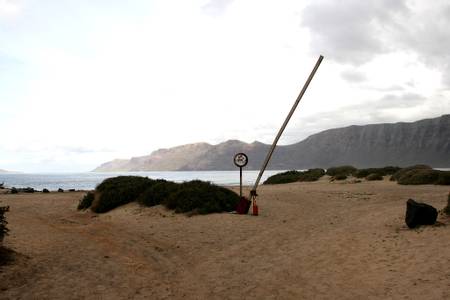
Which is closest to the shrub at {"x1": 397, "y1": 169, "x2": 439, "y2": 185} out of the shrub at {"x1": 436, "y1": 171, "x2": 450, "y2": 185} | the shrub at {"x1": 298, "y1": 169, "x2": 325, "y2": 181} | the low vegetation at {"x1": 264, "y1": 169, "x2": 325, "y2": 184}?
the shrub at {"x1": 436, "y1": 171, "x2": 450, "y2": 185}

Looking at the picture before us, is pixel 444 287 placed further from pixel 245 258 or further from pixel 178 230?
pixel 178 230

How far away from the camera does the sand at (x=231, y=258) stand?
8977mm

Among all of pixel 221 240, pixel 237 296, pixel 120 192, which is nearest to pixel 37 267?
pixel 237 296

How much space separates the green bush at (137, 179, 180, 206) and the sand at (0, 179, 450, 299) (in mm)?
1606

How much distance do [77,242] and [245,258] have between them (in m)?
4.76

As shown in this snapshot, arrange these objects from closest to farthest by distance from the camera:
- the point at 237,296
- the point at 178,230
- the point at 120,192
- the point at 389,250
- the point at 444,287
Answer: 1. the point at 444,287
2. the point at 237,296
3. the point at 389,250
4. the point at 178,230
5. the point at 120,192

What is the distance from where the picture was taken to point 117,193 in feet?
73.7

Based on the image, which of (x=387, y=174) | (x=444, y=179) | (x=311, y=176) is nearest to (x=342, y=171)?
(x=311, y=176)

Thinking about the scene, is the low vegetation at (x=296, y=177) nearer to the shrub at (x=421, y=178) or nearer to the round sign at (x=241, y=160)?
the shrub at (x=421, y=178)

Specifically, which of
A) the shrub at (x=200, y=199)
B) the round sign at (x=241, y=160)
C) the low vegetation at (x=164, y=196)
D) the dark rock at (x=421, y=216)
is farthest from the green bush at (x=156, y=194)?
the dark rock at (x=421, y=216)

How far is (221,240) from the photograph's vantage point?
1461cm

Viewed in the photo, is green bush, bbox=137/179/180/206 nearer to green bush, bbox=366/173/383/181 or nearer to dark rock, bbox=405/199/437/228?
dark rock, bbox=405/199/437/228

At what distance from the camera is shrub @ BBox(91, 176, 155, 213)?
2206cm

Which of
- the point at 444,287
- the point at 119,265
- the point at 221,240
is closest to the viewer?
the point at 444,287
